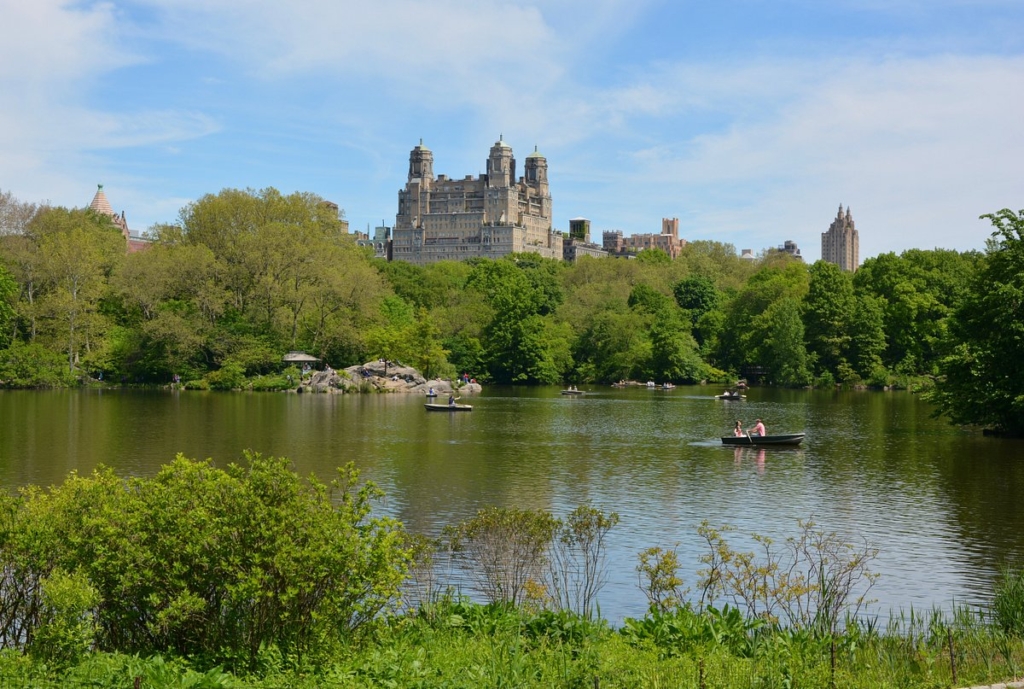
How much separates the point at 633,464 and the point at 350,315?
136 ft

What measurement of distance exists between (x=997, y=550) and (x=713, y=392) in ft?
168

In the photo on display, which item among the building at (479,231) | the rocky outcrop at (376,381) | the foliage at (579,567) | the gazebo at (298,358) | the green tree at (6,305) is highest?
the building at (479,231)

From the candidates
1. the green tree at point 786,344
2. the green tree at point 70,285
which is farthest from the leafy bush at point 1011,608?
the green tree at point 786,344

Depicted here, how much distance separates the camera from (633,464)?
87.0 feet

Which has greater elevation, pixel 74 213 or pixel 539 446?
pixel 74 213

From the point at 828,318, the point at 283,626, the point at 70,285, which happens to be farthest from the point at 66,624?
the point at 828,318

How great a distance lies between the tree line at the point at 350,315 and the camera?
60469mm

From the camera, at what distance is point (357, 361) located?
213 ft

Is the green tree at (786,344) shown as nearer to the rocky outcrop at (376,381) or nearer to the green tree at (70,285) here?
the rocky outcrop at (376,381)

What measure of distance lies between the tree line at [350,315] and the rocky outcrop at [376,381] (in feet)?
6.72

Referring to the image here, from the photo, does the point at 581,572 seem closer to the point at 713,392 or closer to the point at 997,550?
the point at 997,550

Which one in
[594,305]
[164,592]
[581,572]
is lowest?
[581,572]

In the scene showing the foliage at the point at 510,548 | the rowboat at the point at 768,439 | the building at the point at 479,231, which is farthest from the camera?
the building at the point at 479,231

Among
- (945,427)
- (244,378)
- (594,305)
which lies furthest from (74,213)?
(945,427)
